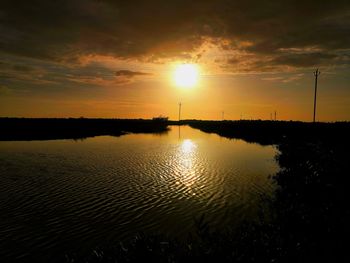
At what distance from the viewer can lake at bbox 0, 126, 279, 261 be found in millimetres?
11445

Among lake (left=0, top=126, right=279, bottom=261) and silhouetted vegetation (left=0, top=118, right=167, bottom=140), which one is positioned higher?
silhouetted vegetation (left=0, top=118, right=167, bottom=140)

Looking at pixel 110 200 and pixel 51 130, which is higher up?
pixel 51 130

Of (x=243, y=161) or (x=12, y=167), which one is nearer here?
(x=12, y=167)

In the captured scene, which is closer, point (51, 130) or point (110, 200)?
point (110, 200)

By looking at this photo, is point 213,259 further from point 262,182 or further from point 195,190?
point 262,182

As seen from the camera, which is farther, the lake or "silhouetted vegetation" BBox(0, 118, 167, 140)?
"silhouetted vegetation" BBox(0, 118, 167, 140)

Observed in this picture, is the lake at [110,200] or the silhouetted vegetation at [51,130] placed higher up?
the silhouetted vegetation at [51,130]

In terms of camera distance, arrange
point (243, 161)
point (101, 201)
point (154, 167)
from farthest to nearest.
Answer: point (243, 161) → point (154, 167) → point (101, 201)

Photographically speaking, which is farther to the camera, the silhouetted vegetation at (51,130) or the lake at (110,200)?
the silhouetted vegetation at (51,130)

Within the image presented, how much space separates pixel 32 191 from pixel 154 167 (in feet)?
39.2

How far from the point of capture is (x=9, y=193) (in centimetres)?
1727

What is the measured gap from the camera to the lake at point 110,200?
37.6ft

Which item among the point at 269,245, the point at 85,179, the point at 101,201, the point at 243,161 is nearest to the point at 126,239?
the point at 101,201

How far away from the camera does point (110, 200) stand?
639 inches
